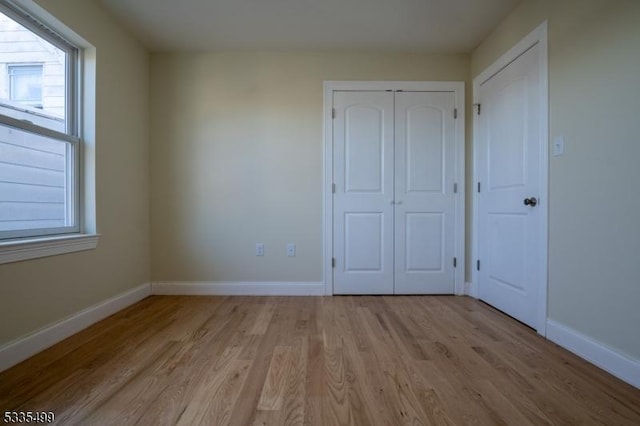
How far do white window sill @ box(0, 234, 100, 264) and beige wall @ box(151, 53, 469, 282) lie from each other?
0.83m

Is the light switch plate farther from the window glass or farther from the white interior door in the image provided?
the window glass

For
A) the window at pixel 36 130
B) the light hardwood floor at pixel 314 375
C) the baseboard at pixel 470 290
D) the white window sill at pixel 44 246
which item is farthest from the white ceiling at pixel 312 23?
the light hardwood floor at pixel 314 375

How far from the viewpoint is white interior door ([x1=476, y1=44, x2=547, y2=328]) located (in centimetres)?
205

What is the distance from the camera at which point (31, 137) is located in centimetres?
181

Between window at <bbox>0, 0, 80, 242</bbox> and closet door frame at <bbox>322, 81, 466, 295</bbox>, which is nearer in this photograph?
window at <bbox>0, 0, 80, 242</bbox>

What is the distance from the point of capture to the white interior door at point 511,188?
205 centimetres

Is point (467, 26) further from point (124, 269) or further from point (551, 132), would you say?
point (124, 269)

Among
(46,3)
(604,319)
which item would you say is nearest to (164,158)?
(46,3)

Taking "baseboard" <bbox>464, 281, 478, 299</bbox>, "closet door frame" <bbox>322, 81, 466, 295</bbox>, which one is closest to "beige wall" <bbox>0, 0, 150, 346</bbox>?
"closet door frame" <bbox>322, 81, 466, 295</bbox>

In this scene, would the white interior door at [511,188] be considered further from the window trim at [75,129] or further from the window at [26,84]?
the window at [26,84]

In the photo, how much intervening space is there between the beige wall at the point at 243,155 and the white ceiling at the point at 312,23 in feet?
0.48

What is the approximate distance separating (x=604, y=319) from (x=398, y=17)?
245 centimetres

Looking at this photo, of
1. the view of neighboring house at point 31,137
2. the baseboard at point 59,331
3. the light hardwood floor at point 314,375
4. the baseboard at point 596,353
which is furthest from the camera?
the view of neighboring house at point 31,137

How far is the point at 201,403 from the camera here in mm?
1261
